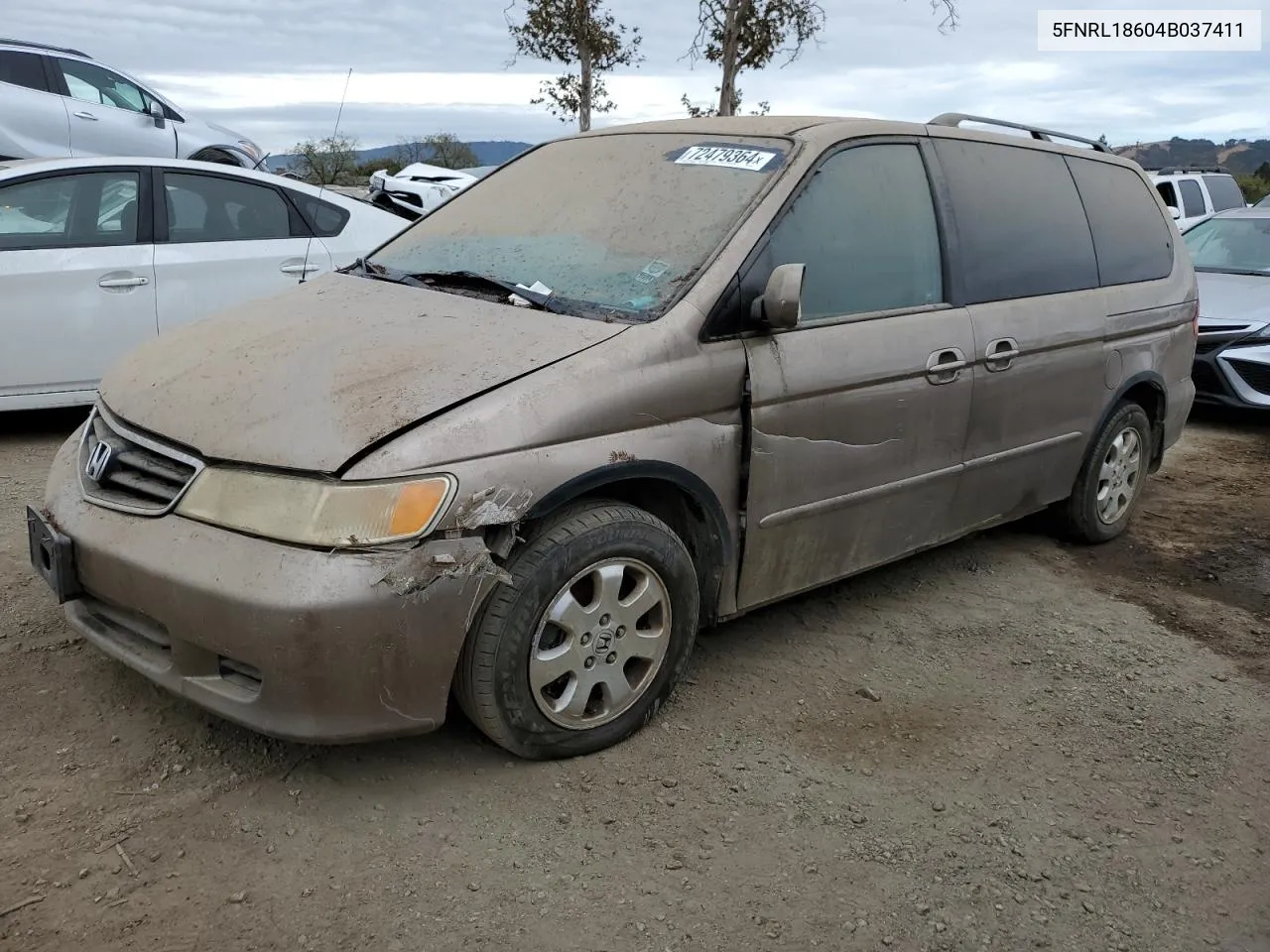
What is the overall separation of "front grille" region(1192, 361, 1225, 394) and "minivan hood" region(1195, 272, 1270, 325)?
328 millimetres

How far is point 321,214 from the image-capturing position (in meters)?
6.65

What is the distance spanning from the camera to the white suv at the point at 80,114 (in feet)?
32.4

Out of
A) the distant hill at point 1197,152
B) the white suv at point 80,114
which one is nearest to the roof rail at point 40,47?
the white suv at point 80,114

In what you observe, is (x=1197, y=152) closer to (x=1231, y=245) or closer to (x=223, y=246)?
(x=1231, y=245)

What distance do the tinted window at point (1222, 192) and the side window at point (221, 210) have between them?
12823 mm

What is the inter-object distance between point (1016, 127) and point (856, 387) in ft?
6.24

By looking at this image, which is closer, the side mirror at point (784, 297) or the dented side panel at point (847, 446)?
the side mirror at point (784, 297)

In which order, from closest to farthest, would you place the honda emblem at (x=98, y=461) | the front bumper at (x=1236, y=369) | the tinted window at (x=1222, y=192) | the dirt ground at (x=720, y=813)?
the dirt ground at (x=720, y=813)
the honda emblem at (x=98, y=461)
the front bumper at (x=1236, y=369)
the tinted window at (x=1222, y=192)

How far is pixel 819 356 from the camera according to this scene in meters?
3.48

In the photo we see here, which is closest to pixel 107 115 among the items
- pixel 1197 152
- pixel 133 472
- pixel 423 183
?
pixel 423 183

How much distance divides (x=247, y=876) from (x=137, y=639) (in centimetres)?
71

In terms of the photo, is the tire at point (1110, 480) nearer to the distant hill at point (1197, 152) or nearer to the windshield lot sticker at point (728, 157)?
the windshield lot sticker at point (728, 157)

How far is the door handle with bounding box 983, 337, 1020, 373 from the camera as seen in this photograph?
406 centimetres

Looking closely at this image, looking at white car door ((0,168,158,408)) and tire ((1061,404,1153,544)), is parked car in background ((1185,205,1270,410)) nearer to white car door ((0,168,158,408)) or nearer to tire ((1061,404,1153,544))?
tire ((1061,404,1153,544))
